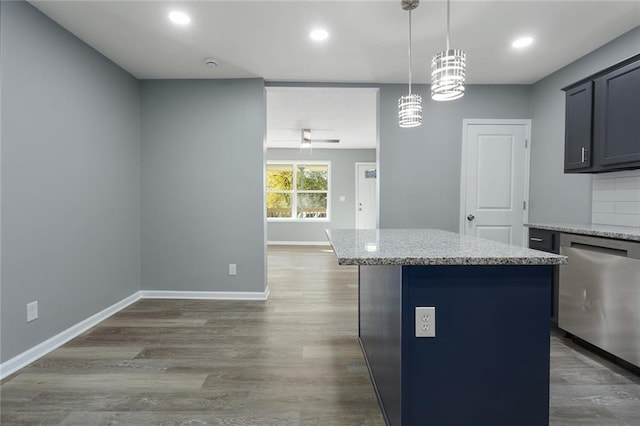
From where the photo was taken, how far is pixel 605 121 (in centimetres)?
256

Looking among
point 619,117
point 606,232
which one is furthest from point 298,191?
point 606,232

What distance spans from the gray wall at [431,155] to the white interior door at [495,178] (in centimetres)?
10

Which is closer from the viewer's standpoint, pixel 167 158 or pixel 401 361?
pixel 401 361

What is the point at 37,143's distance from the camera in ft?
7.69

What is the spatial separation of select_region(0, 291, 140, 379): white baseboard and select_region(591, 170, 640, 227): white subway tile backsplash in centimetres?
475

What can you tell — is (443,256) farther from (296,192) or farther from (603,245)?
(296,192)

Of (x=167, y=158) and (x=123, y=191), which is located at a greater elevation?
(x=167, y=158)

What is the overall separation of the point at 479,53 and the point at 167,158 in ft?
11.4

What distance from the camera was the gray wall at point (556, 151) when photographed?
303cm

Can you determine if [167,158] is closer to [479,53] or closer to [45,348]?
[45,348]

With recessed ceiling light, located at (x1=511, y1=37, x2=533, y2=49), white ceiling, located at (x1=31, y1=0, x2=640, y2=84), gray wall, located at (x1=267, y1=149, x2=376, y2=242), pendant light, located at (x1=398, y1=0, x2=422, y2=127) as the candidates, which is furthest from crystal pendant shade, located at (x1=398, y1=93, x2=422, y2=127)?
gray wall, located at (x1=267, y1=149, x2=376, y2=242)

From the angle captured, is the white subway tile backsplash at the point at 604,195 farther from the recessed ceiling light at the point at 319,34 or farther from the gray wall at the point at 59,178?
the gray wall at the point at 59,178

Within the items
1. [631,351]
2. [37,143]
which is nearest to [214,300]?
[37,143]

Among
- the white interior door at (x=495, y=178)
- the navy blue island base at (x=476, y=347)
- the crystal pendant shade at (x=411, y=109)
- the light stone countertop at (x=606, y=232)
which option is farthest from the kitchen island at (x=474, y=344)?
the white interior door at (x=495, y=178)
